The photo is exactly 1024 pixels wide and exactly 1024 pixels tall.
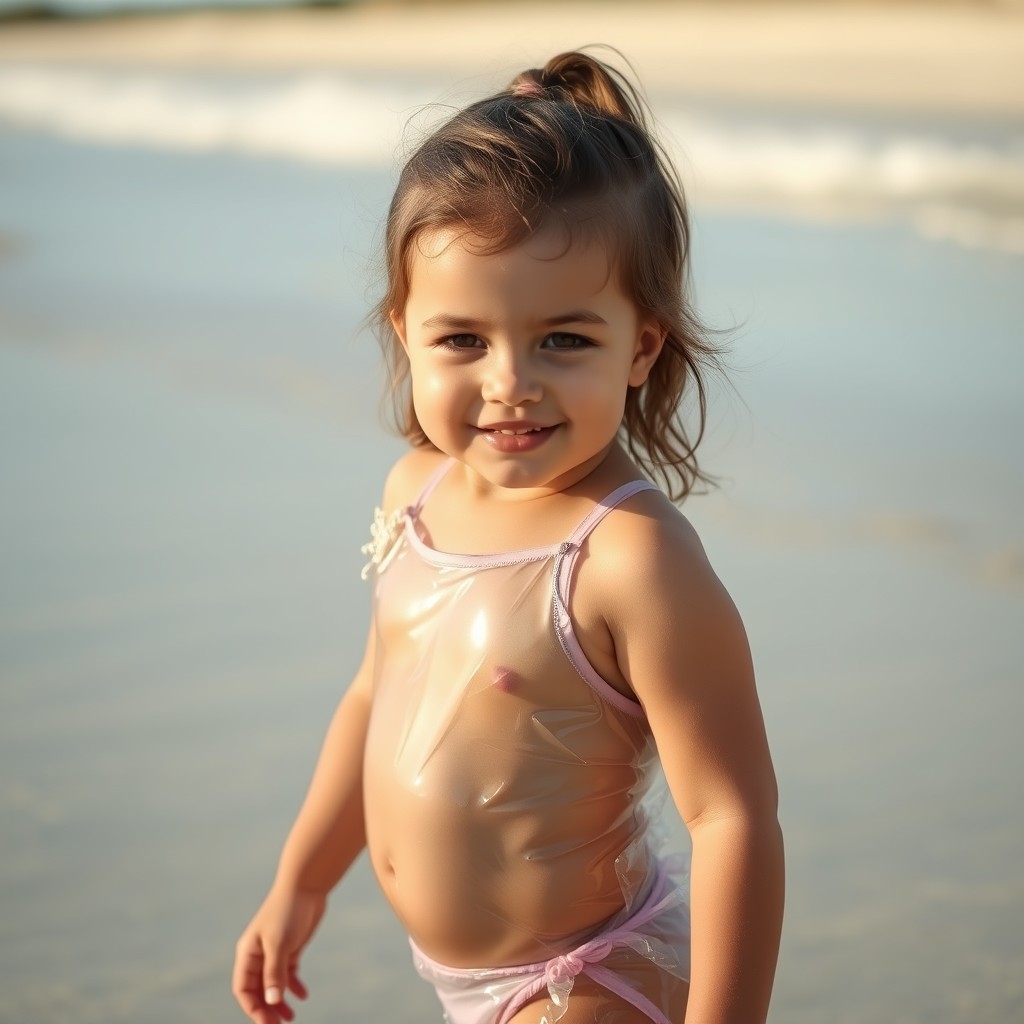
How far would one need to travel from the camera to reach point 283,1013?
6.54 ft

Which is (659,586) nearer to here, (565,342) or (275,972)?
(565,342)

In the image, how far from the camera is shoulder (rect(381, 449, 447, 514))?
6.36 feet

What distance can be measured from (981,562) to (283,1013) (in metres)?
2.26

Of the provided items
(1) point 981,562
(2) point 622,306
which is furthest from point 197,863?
(1) point 981,562

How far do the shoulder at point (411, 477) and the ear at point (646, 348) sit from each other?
34 cm

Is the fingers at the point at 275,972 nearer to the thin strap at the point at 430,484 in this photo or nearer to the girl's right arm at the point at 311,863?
the girl's right arm at the point at 311,863

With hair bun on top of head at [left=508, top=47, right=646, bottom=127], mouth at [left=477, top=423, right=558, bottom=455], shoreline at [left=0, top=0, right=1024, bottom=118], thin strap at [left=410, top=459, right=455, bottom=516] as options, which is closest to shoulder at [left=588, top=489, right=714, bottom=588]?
mouth at [left=477, top=423, right=558, bottom=455]

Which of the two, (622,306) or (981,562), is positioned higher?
(622,306)

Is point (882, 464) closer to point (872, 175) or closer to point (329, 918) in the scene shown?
point (329, 918)

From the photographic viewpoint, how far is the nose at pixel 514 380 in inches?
61.7

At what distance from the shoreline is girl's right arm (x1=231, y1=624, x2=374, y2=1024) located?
484 cm

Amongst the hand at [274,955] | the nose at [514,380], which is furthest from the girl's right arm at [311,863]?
the nose at [514,380]

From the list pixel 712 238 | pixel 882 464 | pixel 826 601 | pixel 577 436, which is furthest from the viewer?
pixel 712 238

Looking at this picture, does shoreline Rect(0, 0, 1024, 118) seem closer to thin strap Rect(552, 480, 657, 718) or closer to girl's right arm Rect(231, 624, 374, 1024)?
girl's right arm Rect(231, 624, 374, 1024)
